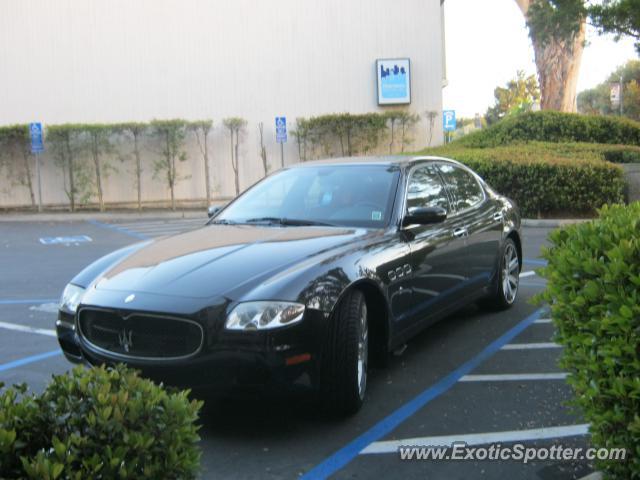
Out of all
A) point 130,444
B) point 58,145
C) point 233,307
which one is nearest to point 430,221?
point 233,307

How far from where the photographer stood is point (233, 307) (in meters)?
3.80

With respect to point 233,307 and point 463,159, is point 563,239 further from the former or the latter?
point 463,159

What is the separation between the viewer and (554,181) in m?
14.2

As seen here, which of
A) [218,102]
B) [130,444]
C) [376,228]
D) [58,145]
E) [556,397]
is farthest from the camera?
[218,102]

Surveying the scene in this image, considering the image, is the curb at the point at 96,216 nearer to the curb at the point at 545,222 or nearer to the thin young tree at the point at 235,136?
the thin young tree at the point at 235,136

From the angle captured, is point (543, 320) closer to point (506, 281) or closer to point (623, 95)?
point (506, 281)

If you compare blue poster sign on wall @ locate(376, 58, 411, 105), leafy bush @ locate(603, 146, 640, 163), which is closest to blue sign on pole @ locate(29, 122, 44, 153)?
blue poster sign on wall @ locate(376, 58, 411, 105)

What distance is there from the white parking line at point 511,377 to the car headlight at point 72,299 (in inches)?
102

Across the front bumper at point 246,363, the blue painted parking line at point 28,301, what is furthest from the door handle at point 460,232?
the blue painted parking line at point 28,301

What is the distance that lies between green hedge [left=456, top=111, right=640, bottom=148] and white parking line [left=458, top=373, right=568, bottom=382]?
1565 cm

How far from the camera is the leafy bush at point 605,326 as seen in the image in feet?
8.92

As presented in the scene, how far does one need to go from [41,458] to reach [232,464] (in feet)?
6.26

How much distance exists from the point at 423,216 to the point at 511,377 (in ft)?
4.18

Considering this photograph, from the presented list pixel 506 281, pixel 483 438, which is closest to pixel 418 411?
pixel 483 438
